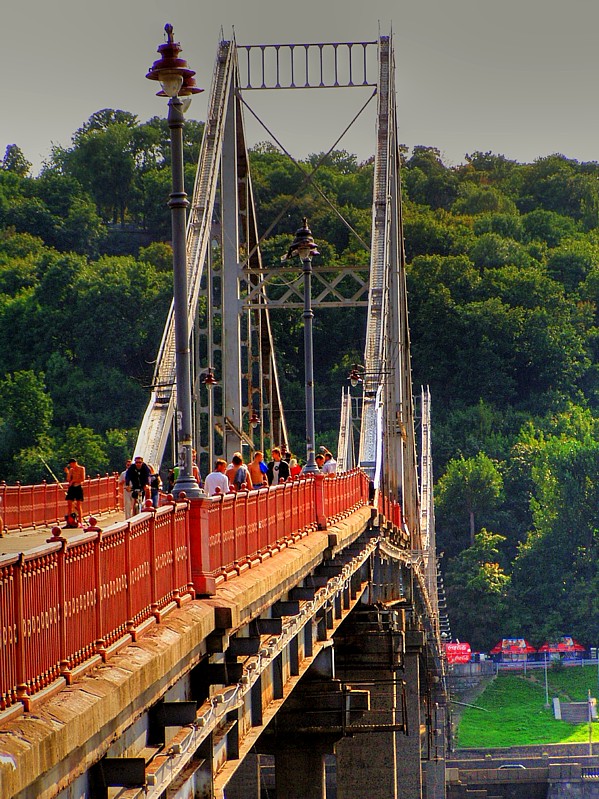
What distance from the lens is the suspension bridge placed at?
8852 mm

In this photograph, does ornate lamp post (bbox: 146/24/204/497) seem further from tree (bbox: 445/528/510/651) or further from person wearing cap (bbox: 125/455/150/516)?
tree (bbox: 445/528/510/651)

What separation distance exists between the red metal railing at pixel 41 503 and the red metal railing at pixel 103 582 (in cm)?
935

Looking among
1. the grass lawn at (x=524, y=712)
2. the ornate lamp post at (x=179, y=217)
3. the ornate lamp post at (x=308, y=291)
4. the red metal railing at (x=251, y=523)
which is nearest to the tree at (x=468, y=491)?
the grass lawn at (x=524, y=712)

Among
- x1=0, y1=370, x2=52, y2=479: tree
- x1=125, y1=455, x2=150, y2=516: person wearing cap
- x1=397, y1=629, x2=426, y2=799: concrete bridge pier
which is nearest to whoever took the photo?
x1=125, y1=455, x2=150, y2=516: person wearing cap

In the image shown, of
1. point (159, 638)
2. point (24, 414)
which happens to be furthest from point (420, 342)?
point (159, 638)

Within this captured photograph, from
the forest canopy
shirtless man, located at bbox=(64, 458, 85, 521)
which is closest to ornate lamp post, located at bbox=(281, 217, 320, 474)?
shirtless man, located at bbox=(64, 458, 85, 521)

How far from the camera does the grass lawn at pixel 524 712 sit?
90938mm

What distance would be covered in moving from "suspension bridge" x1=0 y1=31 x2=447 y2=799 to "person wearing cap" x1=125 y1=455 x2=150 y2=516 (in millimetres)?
2063

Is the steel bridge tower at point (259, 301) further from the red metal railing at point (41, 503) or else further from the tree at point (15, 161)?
the tree at point (15, 161)

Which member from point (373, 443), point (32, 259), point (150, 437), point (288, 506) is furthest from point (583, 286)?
point (288, 506)

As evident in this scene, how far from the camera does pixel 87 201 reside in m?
118

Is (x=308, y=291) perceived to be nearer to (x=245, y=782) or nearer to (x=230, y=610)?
(x=230, y=610)

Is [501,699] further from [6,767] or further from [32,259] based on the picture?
[6,767]

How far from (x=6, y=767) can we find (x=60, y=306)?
307 ft
